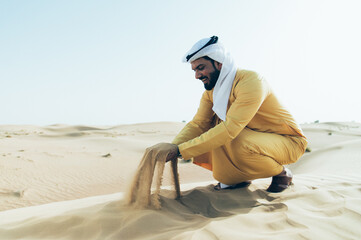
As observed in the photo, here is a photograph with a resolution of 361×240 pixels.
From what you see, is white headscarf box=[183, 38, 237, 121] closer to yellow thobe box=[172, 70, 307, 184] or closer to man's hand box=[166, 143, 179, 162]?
yellow thobe box=[172, 70, 307, 184]

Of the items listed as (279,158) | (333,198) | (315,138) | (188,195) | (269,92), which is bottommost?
(315,138)

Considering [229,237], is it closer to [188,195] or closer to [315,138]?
[188,195]

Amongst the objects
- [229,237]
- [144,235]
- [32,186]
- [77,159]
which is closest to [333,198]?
[229,237]

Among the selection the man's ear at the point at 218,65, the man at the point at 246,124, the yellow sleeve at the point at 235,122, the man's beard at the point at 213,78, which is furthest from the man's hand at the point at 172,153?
the man's ear at the point at 218,65

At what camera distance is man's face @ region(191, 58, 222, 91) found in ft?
10.9

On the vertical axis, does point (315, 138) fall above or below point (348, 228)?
below

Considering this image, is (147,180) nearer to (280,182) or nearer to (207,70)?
(207,70)

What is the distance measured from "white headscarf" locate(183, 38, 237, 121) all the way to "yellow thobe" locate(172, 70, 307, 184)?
0.24 ft

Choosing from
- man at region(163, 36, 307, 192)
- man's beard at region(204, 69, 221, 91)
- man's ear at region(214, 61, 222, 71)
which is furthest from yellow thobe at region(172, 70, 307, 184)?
man's ear at region(214, 61, 222, 71)

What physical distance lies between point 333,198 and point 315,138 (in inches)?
376

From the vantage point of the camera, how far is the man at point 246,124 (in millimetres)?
3014

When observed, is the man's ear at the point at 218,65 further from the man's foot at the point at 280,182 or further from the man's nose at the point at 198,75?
the man's foot at the point at 280,182

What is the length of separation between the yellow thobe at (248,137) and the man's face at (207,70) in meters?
0.18

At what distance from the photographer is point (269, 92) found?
3234 mm
